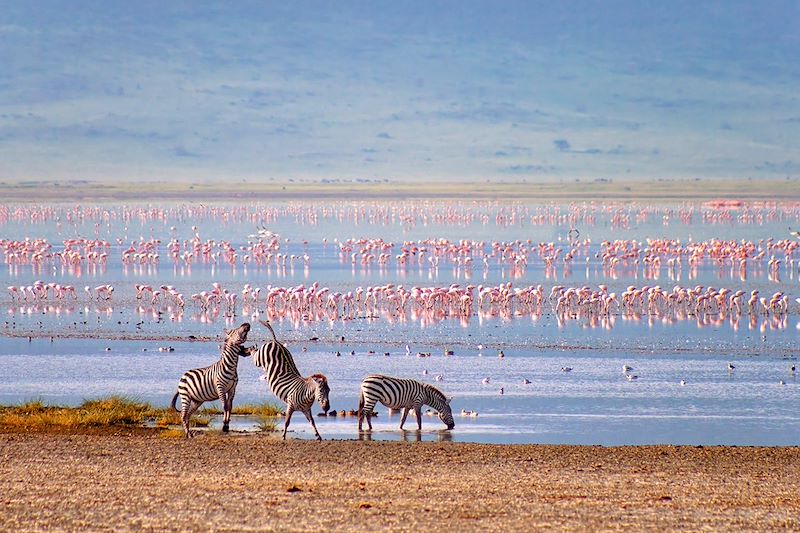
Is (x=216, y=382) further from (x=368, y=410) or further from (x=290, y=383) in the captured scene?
(x=368, y=410)

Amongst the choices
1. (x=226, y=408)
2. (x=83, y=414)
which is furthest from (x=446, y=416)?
(x=83, y=414)

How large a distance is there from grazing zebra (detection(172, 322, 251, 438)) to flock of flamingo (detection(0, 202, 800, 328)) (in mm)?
14879

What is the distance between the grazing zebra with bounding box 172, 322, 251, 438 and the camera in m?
15.6

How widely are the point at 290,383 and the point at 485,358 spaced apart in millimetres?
8462

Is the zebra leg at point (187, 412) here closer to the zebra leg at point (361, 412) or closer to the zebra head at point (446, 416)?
the zebra leg at point (361, 412)

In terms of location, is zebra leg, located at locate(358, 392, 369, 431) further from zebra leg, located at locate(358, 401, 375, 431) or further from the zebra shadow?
the zebra shadow

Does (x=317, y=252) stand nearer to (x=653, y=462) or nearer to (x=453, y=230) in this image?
(x=453, y=230)

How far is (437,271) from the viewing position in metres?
45.6

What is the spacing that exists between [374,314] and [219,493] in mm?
20798

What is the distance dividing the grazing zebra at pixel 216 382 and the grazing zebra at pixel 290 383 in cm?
35

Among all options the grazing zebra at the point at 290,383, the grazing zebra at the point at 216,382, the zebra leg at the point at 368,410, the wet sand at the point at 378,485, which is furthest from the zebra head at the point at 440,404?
the grazing zebra at the point at 216,382

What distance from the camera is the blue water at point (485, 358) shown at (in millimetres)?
16969

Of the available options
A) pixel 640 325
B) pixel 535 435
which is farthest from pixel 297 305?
pixel 535 435

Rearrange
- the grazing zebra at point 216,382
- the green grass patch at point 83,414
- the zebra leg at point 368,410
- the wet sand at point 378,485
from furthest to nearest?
the zebra leg at point 368,410 → the green grass patch at point 83,414 → the grazing zebra at point 216,382 → the wet sand at point 378,485
